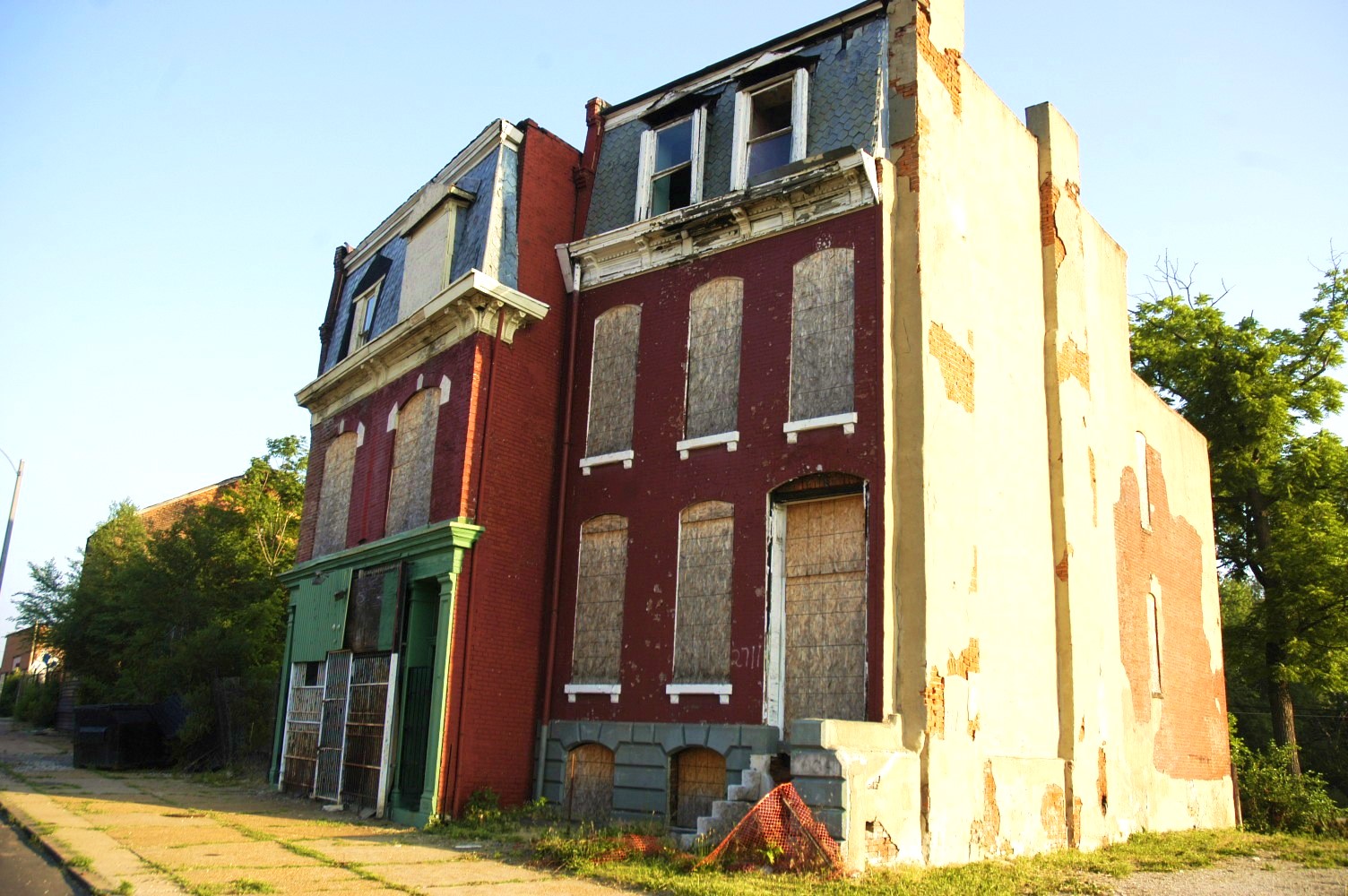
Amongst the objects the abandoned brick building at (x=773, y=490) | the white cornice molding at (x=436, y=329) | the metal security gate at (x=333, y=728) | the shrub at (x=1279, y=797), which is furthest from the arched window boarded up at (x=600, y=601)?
the shrub at (x=1279, y=797)

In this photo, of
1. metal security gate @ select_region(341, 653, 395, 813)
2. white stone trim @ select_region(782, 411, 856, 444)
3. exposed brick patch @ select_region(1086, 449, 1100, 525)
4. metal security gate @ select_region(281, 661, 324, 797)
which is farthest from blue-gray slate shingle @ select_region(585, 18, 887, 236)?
metal security gate @ select_region(281, 661, 324, 797)

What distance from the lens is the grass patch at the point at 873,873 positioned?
9742mm

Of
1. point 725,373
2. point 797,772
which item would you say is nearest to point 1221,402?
point 725,373

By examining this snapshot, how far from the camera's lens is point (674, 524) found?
50.2ft

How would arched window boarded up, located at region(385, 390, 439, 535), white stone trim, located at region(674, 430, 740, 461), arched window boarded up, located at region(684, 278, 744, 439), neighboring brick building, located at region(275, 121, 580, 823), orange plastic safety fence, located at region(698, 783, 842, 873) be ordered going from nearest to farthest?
orange plastic safety fence, located at region(698, 783, 842, 873) < white stone trim, located at region(674, 430, 740, 461) < arched window boarded up, located at region(684, 278, 744, 439) < neighboring brick building, located at region(275, 121, 580, 823) < arched window boarded up, located at region(385, 390, 439, 535)

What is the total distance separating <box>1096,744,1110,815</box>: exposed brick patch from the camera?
15.6 m

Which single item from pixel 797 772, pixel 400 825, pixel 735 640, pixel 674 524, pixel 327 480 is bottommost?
pixel 400 825

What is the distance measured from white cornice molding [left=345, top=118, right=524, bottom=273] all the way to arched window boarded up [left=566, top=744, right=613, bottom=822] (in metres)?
9.48

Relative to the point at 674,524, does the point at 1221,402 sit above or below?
above

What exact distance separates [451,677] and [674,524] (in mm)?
3834

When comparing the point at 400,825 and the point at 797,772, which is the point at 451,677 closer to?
the point at 400,825

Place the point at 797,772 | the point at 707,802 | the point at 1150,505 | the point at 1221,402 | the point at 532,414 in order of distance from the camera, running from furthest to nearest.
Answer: the point at 1221,402
the point at 1150,505
the point at 532,414
the point at 707,802
the point at 797,772

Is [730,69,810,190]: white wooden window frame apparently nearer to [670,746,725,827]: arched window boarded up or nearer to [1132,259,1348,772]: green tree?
[670,746,725,827]: arched window boarded up

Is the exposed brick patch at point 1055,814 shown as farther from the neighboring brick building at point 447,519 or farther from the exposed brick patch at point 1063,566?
the neighboring brick building at point 447,519
